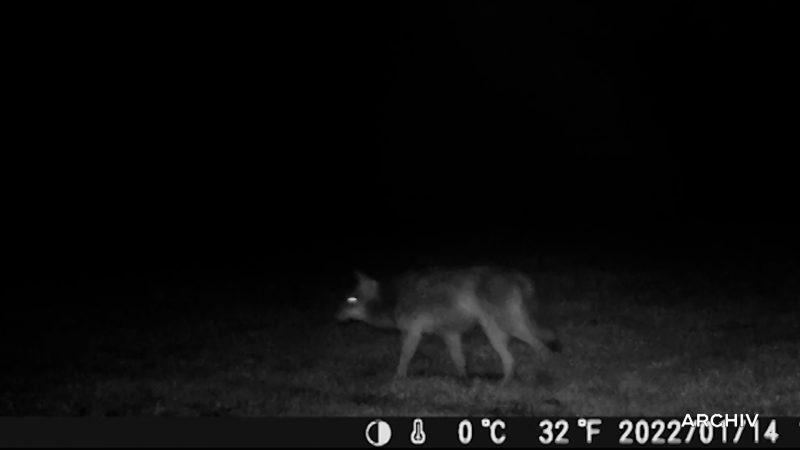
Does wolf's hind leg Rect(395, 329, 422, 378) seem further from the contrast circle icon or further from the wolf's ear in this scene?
the contrast circle icon

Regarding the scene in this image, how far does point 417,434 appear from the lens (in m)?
9.32

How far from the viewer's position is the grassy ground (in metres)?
11.2

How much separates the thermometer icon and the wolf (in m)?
2.47

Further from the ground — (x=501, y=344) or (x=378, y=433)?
(x=501, y=344)

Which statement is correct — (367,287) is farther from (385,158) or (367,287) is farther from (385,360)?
(385,158)

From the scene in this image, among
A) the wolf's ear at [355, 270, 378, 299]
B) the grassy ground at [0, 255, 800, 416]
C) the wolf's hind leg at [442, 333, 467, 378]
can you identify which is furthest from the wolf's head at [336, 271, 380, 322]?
the wolf's hind leg at [442, 333, 467, 378]

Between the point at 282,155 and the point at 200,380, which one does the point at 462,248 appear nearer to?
the point at 200,380

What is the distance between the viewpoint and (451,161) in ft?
239

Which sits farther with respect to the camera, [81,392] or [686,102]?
[686,102]

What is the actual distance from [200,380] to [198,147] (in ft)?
185

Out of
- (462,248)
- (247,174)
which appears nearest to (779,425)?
(462,248)

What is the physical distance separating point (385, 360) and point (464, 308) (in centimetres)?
185

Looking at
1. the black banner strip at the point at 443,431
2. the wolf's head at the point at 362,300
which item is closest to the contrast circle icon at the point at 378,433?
the black banner strip at the point at 443,431

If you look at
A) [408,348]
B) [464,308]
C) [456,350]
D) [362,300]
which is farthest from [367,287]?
[464,308]
